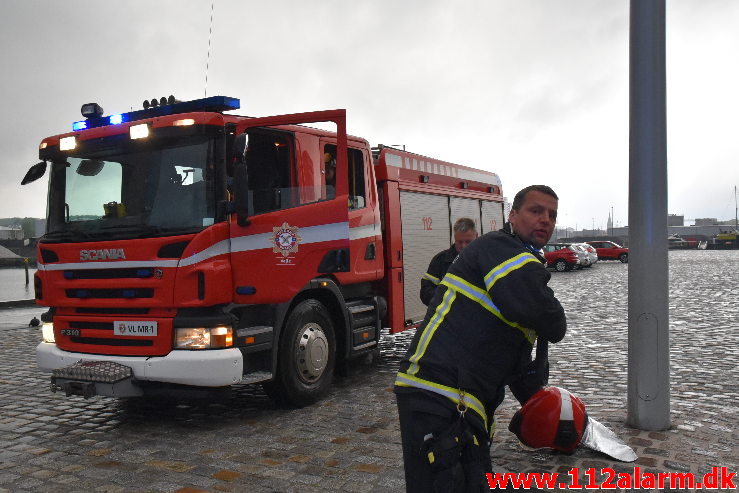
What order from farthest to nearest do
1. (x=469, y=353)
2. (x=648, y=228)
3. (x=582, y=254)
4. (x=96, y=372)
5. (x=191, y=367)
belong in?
(x=582, y=254), (x=96, y=372), (x=191, y=367), (x=648, y=228), (x=469, y=353)

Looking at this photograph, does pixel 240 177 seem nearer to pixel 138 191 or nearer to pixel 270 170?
pixel 270 170

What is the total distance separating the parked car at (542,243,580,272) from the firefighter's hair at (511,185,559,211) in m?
28.0

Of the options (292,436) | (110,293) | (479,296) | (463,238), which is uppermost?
(463,238)

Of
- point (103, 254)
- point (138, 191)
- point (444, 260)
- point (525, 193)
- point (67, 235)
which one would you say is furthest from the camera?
point (444, 260)

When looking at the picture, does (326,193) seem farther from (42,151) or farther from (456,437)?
(456,437)

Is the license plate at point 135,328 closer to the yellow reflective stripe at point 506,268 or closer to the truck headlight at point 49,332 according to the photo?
the truck headlight at point 49,332

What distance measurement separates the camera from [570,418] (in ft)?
12.7

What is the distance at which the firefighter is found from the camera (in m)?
2.51

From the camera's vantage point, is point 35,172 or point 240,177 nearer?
point 240,177

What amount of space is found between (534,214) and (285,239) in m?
3.47

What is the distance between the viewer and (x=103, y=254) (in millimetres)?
5570

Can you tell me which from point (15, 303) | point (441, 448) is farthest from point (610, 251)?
point (441, 448)

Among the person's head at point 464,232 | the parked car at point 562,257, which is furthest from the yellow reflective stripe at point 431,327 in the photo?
the parked car at point 562,257

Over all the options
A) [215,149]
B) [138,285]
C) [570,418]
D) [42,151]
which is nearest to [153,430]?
[138,285]
